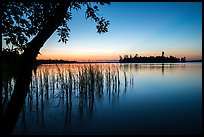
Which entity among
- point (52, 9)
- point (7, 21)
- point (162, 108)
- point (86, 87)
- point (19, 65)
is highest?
point (52, 9)

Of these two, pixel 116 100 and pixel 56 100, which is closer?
pixel 56 100

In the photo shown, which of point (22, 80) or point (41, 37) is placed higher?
point (41, 37)

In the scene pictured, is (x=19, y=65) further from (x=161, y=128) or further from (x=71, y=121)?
(x=161, y=128)

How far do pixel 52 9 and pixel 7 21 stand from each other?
1060mm

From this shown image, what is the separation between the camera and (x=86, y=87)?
416 inches

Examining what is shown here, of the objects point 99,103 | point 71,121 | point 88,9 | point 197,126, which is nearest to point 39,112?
point 71,121

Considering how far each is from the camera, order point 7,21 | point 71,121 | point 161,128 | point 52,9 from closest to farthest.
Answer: point 7,21 < point 52,9 < point 161,128 < point 71,121

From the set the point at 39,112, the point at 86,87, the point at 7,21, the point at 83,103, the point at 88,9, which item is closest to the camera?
the point at 7,21

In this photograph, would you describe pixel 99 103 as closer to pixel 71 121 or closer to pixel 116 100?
pixel 116 100

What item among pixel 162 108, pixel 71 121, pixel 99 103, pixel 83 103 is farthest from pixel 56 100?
pixel 162 108

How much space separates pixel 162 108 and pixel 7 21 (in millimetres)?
8281

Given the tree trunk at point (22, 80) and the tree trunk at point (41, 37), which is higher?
the tree trunk at point (41, 37)

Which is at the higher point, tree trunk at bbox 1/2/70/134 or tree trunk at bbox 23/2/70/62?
tree trunk at bbox 23/2/70/62

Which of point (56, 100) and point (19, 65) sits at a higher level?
point (19, 65)
